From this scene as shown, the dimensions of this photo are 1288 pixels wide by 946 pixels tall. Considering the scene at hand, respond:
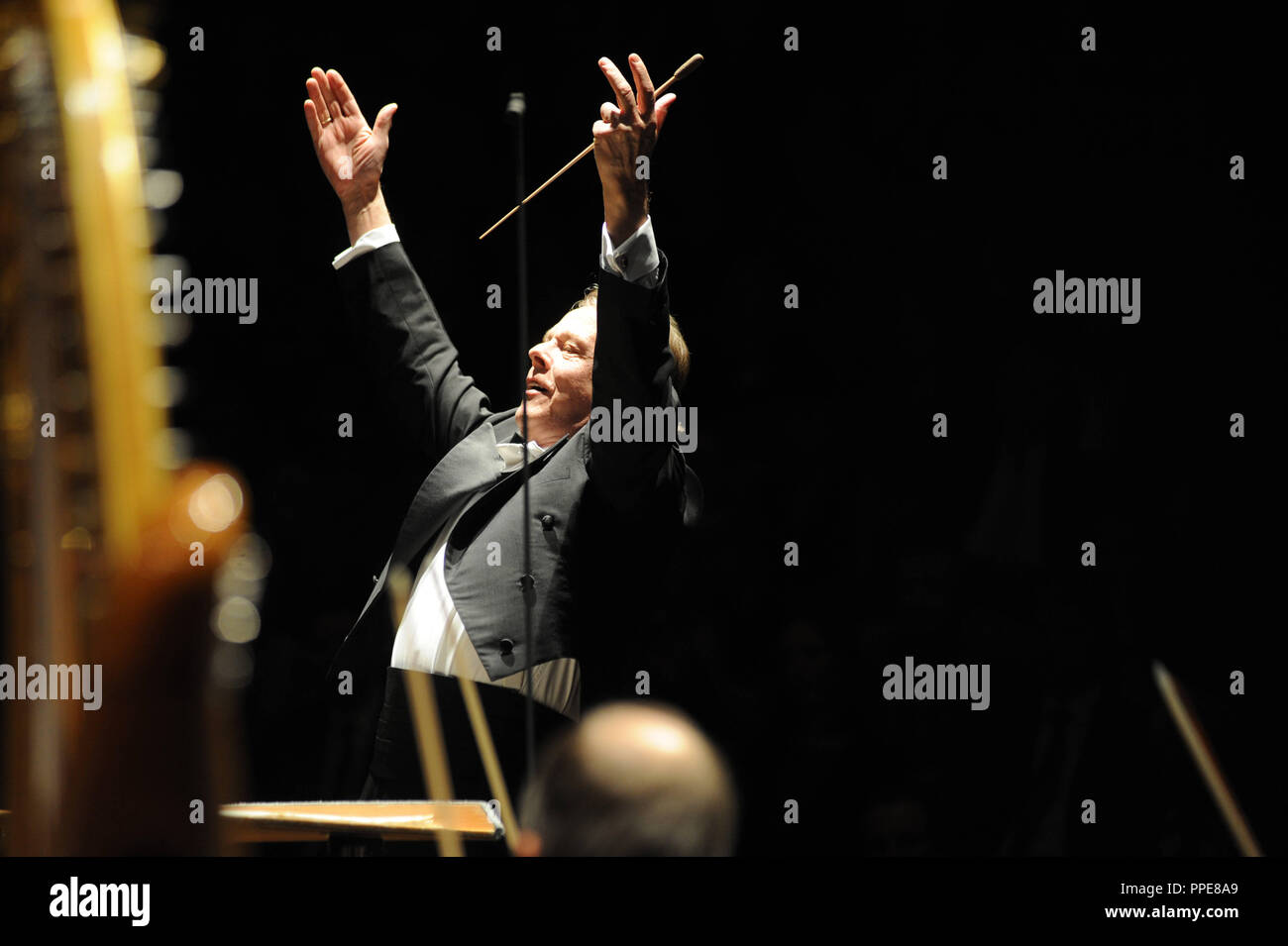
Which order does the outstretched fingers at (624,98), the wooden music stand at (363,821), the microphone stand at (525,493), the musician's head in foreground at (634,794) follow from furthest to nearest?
the outstretched fingers at (624,98), the microphone stand at (525,493), the wooden music stand at (363,821), the musician's head in foreground at (634,794)

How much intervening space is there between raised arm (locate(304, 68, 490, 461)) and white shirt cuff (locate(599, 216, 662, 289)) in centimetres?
47

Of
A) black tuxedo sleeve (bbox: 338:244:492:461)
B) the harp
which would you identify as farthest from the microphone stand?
the harp

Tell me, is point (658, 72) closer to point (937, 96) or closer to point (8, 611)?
point (937, 96)

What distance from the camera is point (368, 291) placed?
89.3 inches

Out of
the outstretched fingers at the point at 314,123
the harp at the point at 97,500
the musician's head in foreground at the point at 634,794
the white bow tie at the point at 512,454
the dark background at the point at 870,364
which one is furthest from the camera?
the dark background at the point at 870,364

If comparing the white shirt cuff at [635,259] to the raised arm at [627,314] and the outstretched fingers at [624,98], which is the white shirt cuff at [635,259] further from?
the outstretched fingers at [624,98]

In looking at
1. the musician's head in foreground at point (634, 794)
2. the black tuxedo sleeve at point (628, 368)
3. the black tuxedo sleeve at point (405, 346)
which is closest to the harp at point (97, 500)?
the musician's head in foreground at point (634, 794)

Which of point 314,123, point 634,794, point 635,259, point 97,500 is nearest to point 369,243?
point 314,123

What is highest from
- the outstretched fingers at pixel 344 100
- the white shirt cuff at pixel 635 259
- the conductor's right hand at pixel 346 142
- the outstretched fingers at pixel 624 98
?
the outstretched fingers at pixel 344 100

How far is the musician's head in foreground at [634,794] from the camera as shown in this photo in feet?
2.64

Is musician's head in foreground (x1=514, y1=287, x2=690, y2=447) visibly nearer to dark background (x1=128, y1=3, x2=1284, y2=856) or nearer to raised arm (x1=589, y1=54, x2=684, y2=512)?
raised arm (x1=589, y1=54, x2=684, y2=512)

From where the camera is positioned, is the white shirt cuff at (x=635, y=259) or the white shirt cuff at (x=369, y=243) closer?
the white shirt cuff at (x=635, y=259)

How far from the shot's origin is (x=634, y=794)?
2.64 ft

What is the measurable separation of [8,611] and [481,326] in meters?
2.52
